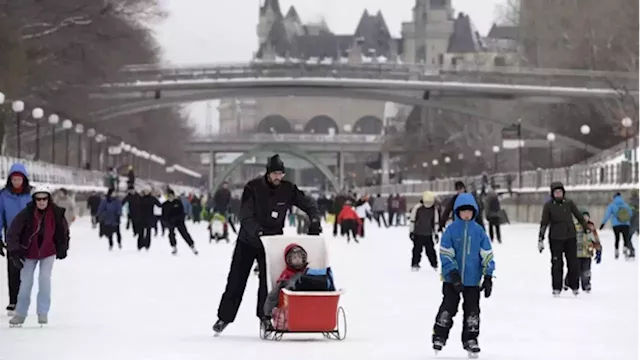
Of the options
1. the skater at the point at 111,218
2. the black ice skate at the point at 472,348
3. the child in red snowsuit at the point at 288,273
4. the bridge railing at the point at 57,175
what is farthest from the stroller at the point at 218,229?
the black ice skate at the point at 472,348

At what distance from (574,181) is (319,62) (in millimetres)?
41641

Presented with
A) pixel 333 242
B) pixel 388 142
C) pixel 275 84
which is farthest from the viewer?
pixel 388 142

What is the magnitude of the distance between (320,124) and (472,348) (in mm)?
181351

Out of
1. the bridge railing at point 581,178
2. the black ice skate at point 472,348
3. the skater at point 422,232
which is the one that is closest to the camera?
the black ice skate at point 472,348

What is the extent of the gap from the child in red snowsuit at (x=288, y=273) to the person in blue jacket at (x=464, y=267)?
1.13 m

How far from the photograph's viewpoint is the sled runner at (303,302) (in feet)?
35.7

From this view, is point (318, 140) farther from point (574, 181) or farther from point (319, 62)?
point (574, 181)

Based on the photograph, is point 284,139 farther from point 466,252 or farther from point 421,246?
point 466,252

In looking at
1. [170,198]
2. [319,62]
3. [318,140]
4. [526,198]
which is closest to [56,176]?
[526,198]

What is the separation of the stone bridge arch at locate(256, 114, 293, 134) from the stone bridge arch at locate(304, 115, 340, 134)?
2.25 meters

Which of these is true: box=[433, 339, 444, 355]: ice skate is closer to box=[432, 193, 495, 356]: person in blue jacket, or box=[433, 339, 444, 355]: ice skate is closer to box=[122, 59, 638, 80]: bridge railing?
box=[432, 193, 495, 356]: person in blue jacket

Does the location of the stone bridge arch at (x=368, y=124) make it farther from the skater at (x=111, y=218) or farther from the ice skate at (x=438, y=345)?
the ice skate at (x=438, y=345)

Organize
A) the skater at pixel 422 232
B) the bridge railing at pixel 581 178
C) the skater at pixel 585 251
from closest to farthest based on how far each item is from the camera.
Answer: the skater at pixel 585 251, the skater at pixel 422 232, the bridge railing at pixel 581 178

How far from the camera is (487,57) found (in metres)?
134
